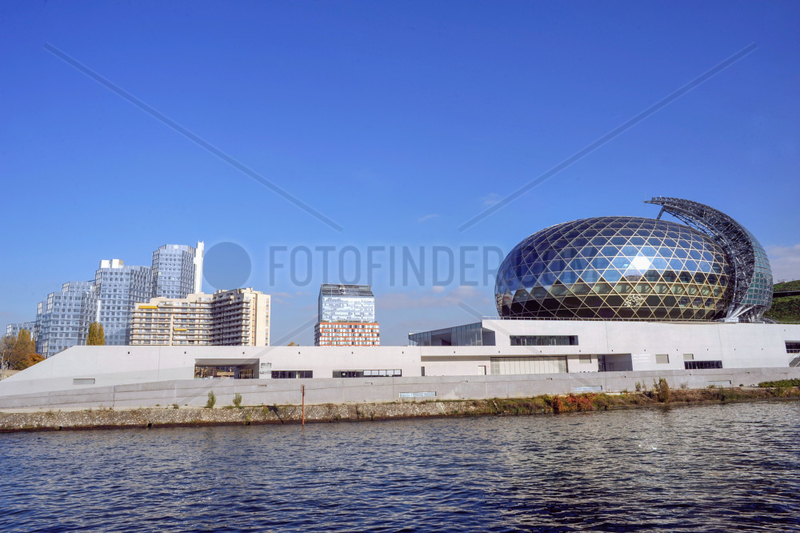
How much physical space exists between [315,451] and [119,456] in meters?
11.9

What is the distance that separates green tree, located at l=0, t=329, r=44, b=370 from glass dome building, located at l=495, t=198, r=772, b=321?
10720 centimetres

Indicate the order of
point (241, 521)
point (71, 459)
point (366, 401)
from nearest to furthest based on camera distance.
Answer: point (241, 521), point (71, 459), point (366, 401)

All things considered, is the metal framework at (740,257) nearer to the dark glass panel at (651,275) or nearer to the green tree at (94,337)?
the dark glass panel at (651,275)

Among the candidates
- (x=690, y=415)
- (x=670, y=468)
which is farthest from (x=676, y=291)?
(x=670, y=468)

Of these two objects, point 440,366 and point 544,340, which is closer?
point 440,366

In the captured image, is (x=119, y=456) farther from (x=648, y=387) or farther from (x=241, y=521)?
(x=648, y=387)

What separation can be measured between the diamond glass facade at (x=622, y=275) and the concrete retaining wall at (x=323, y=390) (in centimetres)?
1313

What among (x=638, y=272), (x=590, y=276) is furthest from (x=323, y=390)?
(x=638, y=272)

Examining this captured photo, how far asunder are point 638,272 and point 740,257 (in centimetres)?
2186

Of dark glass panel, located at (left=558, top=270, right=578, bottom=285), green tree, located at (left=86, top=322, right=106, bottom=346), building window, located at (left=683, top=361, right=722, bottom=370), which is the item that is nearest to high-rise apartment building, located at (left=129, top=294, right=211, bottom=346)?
green tree, located at (left=86, top=322, right=106, bottom=346)

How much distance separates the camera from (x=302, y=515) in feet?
62.4

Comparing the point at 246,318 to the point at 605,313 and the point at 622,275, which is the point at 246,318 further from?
the point at 622,275

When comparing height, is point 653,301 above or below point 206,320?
below

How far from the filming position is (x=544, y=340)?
230 feet
